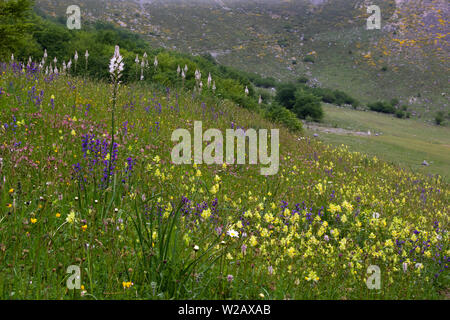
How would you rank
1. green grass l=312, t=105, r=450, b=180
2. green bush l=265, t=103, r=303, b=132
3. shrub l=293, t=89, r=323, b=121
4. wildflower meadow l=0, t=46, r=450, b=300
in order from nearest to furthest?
wildflower meadow l=0, t=46, r=450, b=300 < green grass l=312, t=105, r=450, b=180 < green bush l=265, t=103, r=303, b=132 < shrub l=293, t=89, r=323, b=121

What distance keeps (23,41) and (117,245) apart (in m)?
17.6

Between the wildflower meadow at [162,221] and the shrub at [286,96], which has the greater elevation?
the wildflower meadow at [162,221]

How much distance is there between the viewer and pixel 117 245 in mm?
2711

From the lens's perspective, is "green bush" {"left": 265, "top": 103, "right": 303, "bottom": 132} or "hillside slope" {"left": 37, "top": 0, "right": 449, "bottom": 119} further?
"hillside slope" {"left": 37, "top": 0, "right": 449, "bottom": 119}

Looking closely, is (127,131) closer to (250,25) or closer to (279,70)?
(279,70)

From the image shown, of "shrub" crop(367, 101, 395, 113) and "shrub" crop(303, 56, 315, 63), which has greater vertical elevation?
"shrub" crop(303, 56, 315, 63)

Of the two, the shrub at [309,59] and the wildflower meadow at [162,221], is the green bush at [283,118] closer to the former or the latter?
the wildflower meadow at [162,221]

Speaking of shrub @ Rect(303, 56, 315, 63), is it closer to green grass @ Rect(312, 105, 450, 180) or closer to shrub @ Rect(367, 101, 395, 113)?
shrub @ Rect(367, 101, 395, 113)

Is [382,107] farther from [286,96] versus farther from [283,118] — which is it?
[283,118]

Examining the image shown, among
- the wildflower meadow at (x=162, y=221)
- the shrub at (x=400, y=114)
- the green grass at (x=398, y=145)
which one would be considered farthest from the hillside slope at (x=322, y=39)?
Result: the wildflower meadow at (x=162, y=221)

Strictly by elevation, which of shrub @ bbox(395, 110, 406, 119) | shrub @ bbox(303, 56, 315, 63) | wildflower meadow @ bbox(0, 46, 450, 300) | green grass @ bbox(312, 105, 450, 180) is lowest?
shrub @ bbox(395, 110, 406, 119)

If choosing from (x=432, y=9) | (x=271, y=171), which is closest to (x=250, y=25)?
(x=432, y=9)

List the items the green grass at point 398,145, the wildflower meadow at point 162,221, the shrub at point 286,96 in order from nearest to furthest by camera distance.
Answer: the wildflower meadow at point 162,221 → the green grass at point 398,145 → the shrub at point 286,96

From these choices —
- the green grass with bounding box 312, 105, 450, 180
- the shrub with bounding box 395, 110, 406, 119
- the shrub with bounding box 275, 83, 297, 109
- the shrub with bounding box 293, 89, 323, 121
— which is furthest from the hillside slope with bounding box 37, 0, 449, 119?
the shrub with bounding box 293, 89, 323, 121
